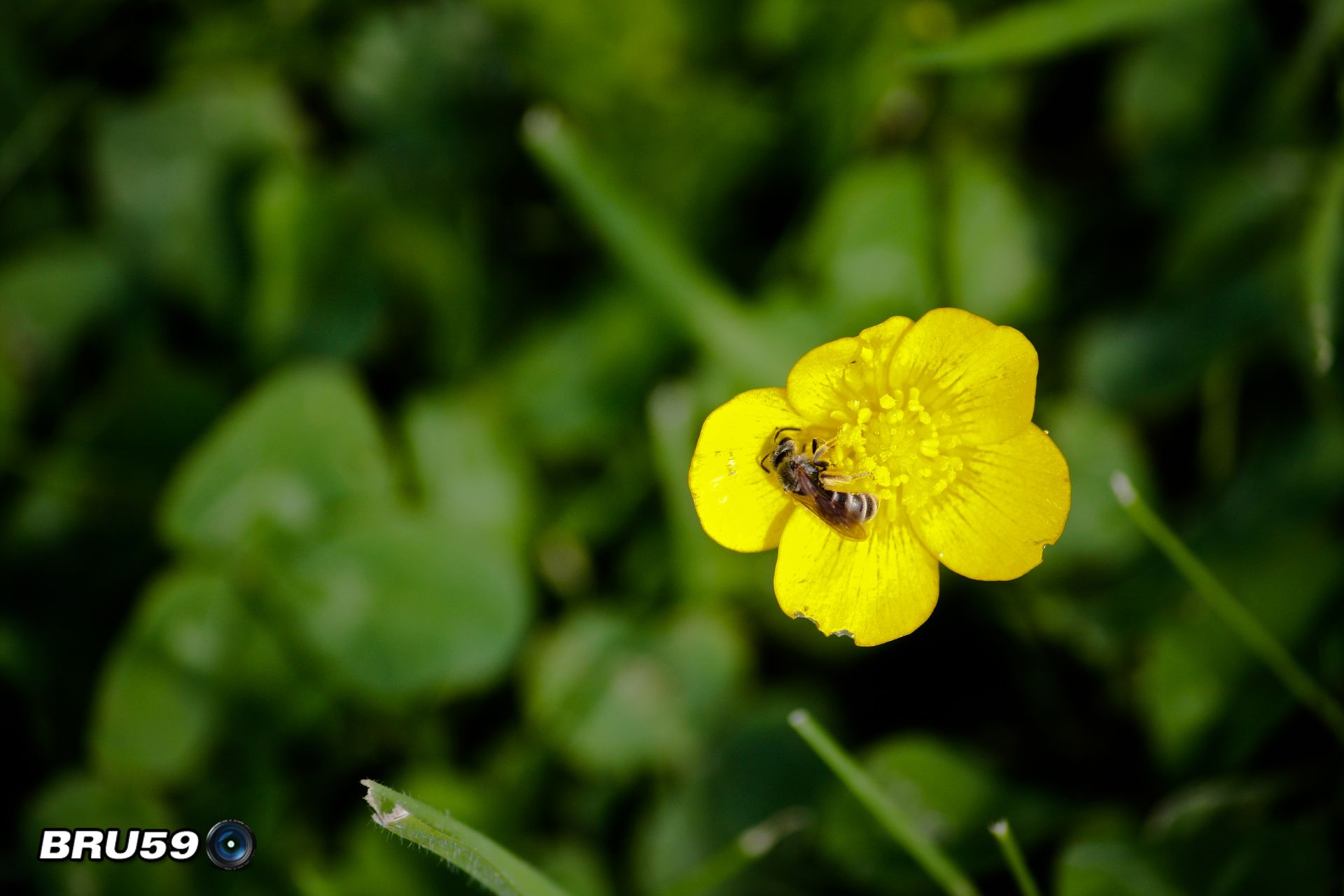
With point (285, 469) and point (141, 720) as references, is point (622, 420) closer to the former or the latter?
point (285, 469)

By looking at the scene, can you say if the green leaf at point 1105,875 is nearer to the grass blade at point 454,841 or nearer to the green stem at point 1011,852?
the green stem at point 1011,852

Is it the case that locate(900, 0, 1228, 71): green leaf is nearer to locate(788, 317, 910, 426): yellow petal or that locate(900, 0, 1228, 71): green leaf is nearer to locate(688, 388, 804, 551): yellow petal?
locate(788, 317, 910, 426): yellow petal

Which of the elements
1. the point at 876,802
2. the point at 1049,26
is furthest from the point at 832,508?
the point at 1049,26

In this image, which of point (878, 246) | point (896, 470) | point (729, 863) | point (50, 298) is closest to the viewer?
point (896, 470)

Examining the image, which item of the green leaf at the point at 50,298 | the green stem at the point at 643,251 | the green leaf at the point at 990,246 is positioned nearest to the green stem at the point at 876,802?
the green stem at the point at 643,251

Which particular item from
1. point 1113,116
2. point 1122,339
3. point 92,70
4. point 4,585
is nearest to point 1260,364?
point 1122,339

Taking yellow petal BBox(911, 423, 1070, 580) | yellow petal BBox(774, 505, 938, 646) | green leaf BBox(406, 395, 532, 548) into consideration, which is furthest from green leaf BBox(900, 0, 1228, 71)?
green leaf BBox(406, 395, 532, 548)
